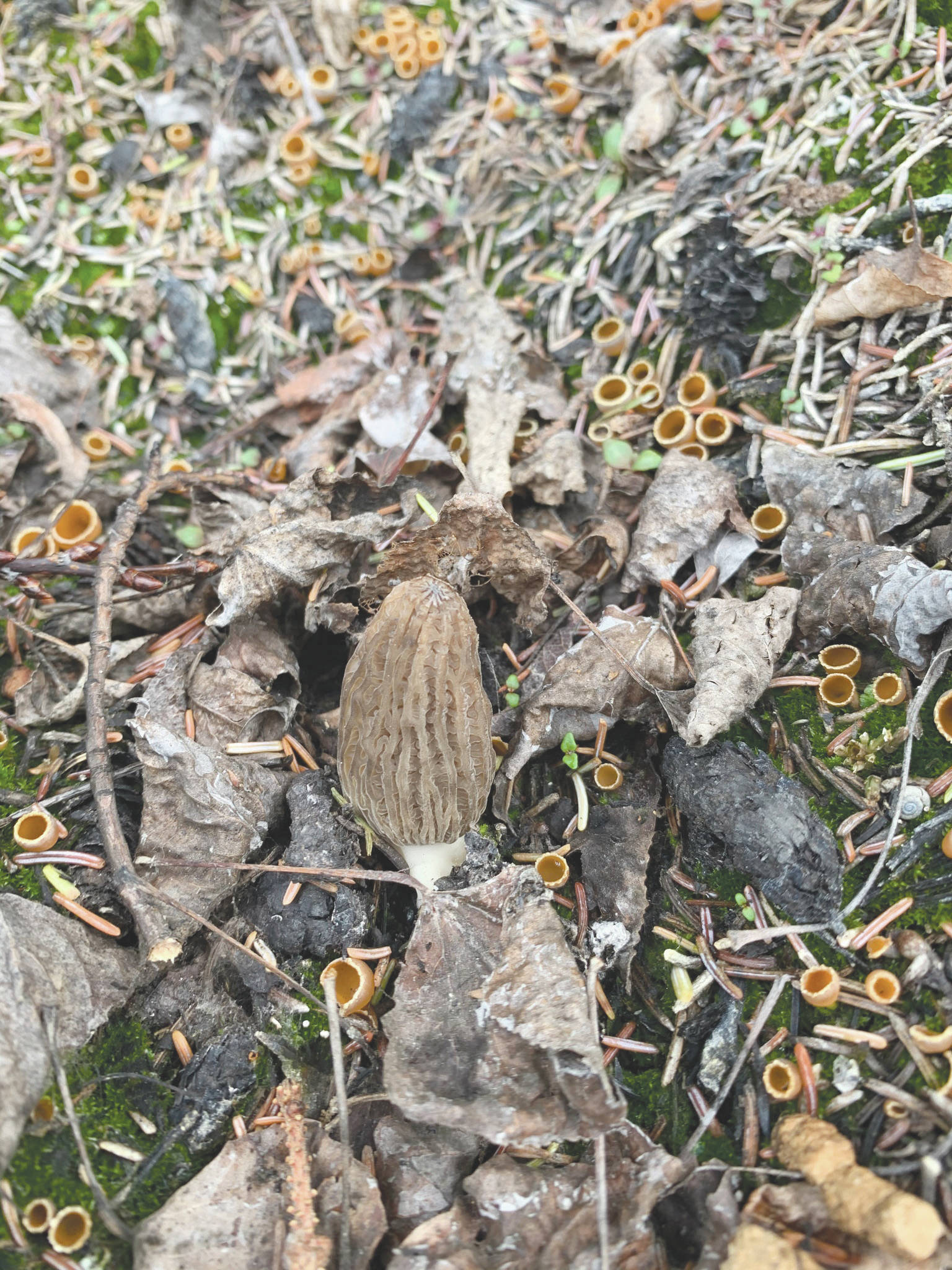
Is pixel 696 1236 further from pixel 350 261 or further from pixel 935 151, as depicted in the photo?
pixel 350 261

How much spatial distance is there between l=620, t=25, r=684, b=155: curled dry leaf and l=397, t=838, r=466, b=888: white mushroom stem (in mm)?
3282

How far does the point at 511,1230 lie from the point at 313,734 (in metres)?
1.72

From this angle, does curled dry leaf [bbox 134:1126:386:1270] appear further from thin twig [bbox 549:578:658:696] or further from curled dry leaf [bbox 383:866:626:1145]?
thin twig [bbox 549:578:658:696]

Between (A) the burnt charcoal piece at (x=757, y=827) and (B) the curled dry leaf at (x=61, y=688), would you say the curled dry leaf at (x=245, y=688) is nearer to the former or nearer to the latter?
(B) the curled dry leaf at (x=61, y=688)

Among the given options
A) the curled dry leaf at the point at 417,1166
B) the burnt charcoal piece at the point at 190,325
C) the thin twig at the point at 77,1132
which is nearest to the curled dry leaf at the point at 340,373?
the burnt charcoal piece at the point at 190,325

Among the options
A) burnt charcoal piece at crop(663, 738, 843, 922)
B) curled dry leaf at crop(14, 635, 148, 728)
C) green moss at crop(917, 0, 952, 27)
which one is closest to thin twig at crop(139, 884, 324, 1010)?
curled dry leaf at crop(14, 635, 148, 728)

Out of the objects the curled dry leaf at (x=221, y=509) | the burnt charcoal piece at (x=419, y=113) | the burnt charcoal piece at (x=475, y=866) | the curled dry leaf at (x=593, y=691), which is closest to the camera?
the burnt charcoal piece at (x=475, y=866)

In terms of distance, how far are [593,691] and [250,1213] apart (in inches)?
72.3

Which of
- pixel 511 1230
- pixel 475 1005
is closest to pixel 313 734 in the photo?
pixel 475 1005

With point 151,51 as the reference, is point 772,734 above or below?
below

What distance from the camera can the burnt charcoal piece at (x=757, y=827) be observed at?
106 inches

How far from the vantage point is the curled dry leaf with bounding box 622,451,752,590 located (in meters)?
3.41

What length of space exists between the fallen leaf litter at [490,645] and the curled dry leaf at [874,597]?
0.05 ft

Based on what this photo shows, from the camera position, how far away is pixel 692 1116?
2.54m
